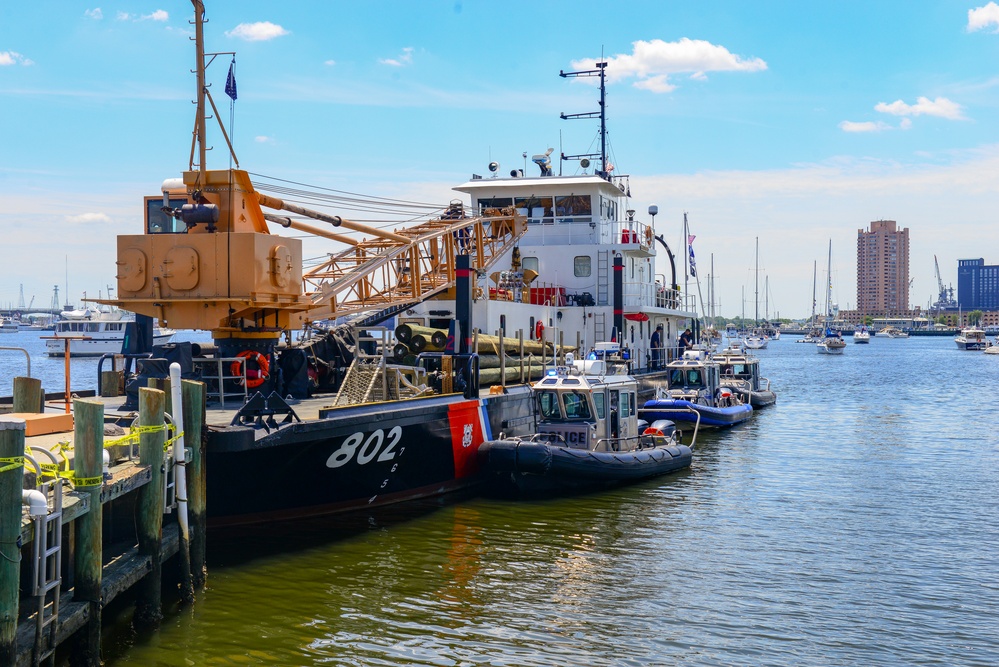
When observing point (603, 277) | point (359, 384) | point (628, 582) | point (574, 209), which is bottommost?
point (628, 582)

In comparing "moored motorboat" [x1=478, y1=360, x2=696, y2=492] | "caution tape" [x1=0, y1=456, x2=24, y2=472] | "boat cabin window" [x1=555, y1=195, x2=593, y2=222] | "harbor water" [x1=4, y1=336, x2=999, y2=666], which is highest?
"boat cabin window" [x1=555, y1=195, x2=593, y2=222]

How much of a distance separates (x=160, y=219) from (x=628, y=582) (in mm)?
10235

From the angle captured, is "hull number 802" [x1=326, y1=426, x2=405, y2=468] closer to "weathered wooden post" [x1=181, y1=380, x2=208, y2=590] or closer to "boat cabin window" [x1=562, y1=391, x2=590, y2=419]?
"weathered wooden post" [x1=181, y1=380, x2=208, y2=590]

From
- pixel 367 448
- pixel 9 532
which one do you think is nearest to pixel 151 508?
pixel 9 532

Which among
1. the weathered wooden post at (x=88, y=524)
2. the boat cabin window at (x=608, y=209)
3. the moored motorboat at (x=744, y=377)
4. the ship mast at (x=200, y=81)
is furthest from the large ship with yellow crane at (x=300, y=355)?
the moored motorboat at (x=744, y=377)

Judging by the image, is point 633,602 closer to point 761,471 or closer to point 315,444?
point 315,444

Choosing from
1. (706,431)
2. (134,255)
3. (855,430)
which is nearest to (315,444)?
(134,255)

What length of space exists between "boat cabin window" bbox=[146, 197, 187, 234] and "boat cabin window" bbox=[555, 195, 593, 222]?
15.5 metres

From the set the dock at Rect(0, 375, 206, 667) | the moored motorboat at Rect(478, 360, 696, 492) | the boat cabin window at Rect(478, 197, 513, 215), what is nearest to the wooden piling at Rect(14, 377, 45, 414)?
the dock at Rect(0, 375, 206, 667)

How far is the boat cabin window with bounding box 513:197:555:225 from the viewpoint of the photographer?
30.6 metres

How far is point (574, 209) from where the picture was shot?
30.8 metres

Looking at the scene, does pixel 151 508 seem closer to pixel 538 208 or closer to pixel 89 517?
pixel 89 517

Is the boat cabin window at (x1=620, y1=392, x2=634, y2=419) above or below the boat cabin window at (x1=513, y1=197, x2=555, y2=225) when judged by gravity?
below

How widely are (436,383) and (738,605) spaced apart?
326 inches
